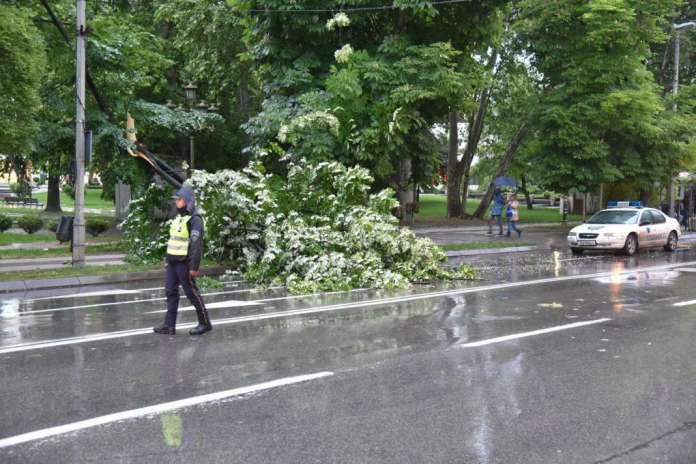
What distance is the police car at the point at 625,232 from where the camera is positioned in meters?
21.3

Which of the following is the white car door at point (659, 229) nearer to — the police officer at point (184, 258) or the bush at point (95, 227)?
the police officer at point (184, 258)

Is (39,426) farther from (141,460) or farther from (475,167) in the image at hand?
(475,167)

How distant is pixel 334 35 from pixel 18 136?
8.93 metres

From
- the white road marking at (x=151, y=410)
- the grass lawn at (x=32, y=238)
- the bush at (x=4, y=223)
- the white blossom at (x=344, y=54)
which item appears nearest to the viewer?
the white road marking at (x=151, y=410)

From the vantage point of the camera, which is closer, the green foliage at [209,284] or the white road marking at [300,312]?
the white road marking at [300,312]

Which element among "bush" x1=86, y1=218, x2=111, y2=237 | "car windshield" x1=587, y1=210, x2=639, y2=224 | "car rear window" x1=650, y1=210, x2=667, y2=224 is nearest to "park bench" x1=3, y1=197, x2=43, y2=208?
"bush" x1=86, y1=218, x2=111, y2=237

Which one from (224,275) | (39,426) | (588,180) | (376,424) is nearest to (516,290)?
(224,275)

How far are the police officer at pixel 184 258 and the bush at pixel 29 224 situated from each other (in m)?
20.8

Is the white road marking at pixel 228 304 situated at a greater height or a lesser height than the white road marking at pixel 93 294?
greater

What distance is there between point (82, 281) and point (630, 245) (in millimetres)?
15140

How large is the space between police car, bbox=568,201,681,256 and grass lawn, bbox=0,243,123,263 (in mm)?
12987

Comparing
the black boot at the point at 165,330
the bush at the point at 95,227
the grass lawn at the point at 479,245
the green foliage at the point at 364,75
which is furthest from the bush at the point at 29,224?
the black boot at the point at 165,330

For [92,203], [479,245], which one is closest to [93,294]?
[479,245]

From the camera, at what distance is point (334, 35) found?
20484 millimetres
